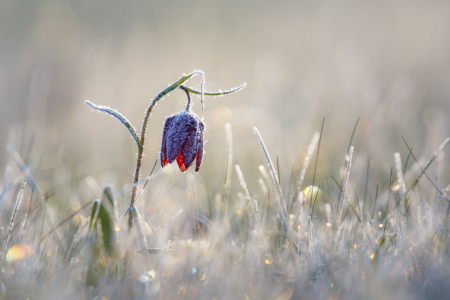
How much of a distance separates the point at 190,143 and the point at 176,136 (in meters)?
0.06

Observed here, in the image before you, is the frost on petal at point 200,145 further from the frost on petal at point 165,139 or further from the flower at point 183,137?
the frost on petal at point 165,139

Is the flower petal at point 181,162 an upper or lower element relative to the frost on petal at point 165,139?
lower

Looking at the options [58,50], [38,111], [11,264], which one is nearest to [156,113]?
[38,111]

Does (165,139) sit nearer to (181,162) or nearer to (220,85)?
(181,162)

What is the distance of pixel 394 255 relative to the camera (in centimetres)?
124

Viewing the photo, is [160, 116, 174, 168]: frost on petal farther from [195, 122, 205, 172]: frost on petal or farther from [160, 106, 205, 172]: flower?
[195, 122, 205, 172]: frost on petal

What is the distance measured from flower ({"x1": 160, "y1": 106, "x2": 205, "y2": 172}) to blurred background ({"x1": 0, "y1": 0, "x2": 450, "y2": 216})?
10.0 inches

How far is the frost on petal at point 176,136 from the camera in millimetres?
1420

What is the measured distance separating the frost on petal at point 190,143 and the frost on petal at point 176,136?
15 millimetres

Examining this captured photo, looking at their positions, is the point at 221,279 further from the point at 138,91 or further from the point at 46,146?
the point at 138,91

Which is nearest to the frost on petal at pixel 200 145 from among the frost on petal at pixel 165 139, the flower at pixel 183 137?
the flower at pixel 183 137

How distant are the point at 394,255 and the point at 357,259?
126mm

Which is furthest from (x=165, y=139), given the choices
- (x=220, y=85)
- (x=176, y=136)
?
(x=220, y=85)

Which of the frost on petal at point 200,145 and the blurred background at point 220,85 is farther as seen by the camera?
the blurred background at point 220,85
